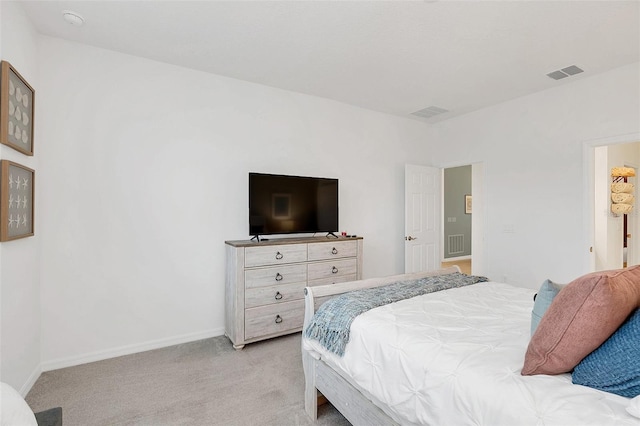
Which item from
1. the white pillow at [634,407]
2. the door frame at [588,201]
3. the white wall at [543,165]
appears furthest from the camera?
the door frame at [588,201]

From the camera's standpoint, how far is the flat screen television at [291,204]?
337 centimetres

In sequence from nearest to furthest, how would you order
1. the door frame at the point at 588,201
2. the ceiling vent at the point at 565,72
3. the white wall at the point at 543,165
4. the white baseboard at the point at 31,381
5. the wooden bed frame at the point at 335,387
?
the wooden bed frame at the point at 335,387
the white baseboard at the point at 31,381
the ceiling vent at the point at 565,72
the white wall at the point at 543,165
the door frame at the point at 588,201

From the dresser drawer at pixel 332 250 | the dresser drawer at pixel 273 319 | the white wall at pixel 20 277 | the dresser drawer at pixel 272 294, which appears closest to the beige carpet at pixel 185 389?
the dresser drawer at pixel 273 319

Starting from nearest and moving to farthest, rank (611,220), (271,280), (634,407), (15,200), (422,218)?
(634,407) < (15,200) < (271,280) < (611,220) < (422,218)

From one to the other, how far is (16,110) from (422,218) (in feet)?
15.5

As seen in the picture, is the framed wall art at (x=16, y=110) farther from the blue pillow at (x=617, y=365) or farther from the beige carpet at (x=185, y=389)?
the blue pillow at (x=617, y=365)

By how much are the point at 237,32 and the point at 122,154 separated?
1.56 metres

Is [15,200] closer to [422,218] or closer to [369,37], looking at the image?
[369,37]

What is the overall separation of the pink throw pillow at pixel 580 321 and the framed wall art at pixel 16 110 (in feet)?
10.00

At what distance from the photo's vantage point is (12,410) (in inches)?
36.2

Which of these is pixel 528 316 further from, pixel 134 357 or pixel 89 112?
pixel 89 112

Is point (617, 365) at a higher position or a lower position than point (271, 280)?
higher

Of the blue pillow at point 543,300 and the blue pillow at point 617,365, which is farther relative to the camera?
the blue pillow at point 543,300

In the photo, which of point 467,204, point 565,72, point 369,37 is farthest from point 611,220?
point 369,37
